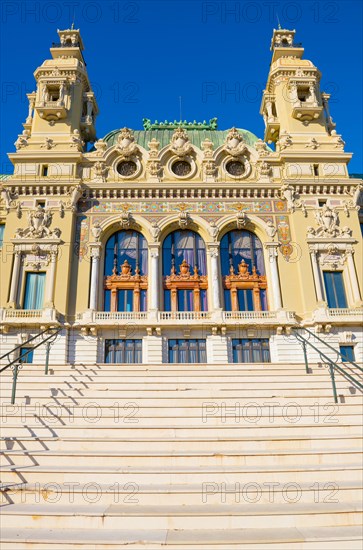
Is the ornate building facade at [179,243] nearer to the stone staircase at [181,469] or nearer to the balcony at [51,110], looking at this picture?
the balcony at [51,110]

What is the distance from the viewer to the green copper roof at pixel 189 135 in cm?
3797

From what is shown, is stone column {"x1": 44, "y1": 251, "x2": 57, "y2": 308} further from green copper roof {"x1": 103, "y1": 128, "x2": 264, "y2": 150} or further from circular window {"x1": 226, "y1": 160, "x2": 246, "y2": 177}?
circular window {"x1": 226, "y1": 160, "x2": 246, "y2": 177}

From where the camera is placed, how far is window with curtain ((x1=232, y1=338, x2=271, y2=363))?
27578 millimetres

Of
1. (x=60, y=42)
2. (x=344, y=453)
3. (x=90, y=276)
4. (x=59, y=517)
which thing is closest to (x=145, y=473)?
(x=59, y=517)

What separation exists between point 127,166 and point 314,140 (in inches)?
605

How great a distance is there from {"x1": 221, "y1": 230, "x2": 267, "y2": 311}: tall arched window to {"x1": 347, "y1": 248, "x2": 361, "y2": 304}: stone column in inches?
235

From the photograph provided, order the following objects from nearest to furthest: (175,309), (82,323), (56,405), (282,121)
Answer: (56,405) → (82,323) → (175,309) → (282,121)

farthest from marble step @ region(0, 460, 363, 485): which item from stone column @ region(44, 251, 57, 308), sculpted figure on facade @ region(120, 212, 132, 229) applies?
sculpted figure on facade @ region(120, 212, 132, 229)

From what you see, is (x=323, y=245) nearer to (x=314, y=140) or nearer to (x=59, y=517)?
(x=314, y=140)

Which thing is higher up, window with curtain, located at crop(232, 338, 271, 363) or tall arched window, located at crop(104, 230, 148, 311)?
tall arched window, located at crop(104, 230, 148, 311)

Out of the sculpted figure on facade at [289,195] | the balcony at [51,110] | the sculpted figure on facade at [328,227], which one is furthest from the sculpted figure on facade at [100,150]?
the sculpted figure on facade at [328,227]

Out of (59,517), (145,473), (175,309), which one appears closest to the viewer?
(59,517)

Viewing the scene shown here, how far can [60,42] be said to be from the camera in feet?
130

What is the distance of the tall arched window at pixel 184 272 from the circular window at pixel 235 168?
6.31 meters
